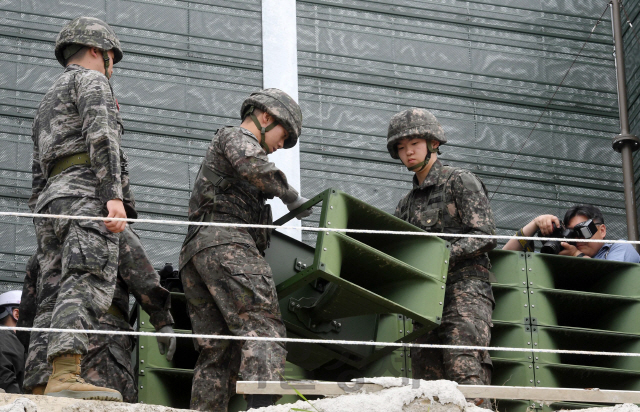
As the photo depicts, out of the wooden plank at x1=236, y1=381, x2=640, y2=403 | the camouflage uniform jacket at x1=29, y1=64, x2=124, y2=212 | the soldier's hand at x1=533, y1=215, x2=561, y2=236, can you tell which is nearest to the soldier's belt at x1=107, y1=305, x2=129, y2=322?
the camouflage uniform jacket at x1=29, y1=64, x2=124, y2=212

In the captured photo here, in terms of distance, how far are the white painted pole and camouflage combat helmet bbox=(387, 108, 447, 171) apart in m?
2.07

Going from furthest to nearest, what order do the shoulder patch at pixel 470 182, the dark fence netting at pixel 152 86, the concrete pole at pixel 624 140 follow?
the concrete pole at pixel 624 140
the dark fence netting at pixel 152 86
the shoulder patch at pixel 470 182

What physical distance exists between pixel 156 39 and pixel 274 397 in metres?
4.13

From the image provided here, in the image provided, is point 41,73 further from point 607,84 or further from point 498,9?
point 607,84

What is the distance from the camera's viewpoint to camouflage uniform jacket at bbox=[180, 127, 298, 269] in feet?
18.1

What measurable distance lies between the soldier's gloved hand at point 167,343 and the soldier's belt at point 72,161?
958 mm

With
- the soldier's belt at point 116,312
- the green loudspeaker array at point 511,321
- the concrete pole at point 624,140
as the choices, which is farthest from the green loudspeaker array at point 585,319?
the soldier's belt at point 116,312

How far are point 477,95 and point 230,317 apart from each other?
454 cm

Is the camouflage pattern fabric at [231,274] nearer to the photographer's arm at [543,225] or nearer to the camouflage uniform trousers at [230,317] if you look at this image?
the camouflage uniform trousers at [230,317]

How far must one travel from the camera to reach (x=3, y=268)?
7.66 metres

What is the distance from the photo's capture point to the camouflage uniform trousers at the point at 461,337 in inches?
233

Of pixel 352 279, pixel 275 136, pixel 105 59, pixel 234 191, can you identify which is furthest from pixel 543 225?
pixel 105 59

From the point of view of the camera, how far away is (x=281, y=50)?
8875mm

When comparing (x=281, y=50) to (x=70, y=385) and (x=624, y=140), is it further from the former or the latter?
(x=70, y=385)
